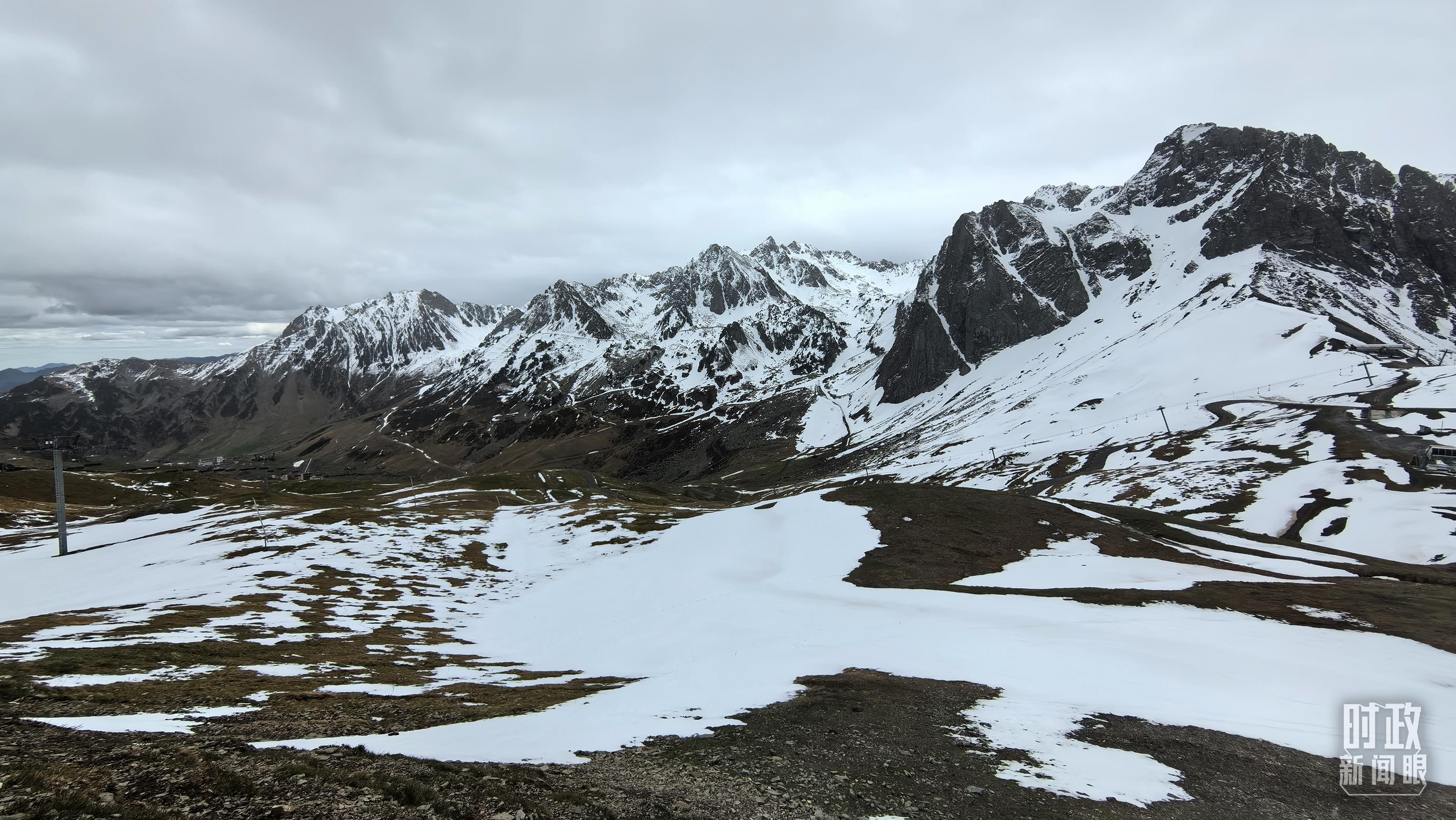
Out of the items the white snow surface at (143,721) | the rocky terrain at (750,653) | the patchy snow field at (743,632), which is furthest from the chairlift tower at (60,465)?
the white snow surface at (143,721)

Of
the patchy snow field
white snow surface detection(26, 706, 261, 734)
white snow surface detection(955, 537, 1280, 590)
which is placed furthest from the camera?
white snow surface detection(955, 537, 1280, 590)

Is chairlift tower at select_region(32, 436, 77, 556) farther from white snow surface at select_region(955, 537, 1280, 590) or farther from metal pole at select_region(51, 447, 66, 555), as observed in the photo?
white snow surface at select_region(955, 537, 1280, 590)

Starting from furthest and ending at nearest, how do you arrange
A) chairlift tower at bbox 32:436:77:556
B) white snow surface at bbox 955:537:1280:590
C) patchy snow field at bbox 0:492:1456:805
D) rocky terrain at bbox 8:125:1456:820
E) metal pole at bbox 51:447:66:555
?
1. chairlift tower at bbox 32:436:77:556
2. metal pole at bbox 51:447:66:555
3. white snow surface at bbox 955:537:1280:590
4. patchy snow field at bbox 0:492:1456:805
5. rocky terrain at bbox 8:125:1456:820

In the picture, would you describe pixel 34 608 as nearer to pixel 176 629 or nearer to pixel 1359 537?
pixel 176 629

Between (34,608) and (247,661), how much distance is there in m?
27.7

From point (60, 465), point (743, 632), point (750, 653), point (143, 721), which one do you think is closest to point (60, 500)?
point (60, 465)

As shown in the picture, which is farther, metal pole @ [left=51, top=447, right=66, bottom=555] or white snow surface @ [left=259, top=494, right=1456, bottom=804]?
metal pole @ [left=51, top=447, right=66, bottom=555]

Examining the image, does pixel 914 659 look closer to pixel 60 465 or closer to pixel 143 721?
pixel 143 721

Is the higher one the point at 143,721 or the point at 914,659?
the point at 143,721

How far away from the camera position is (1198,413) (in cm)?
13725

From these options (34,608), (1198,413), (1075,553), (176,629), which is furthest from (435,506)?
(1198,413)

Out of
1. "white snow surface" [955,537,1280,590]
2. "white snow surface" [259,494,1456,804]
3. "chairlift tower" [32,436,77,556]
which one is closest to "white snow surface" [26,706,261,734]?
"white snow surface" [259,494,1456,804]

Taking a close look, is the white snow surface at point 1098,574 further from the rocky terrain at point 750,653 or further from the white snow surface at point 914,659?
the white snow surface at point 914,659

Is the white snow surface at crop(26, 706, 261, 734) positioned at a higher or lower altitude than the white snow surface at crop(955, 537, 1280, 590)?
higher
